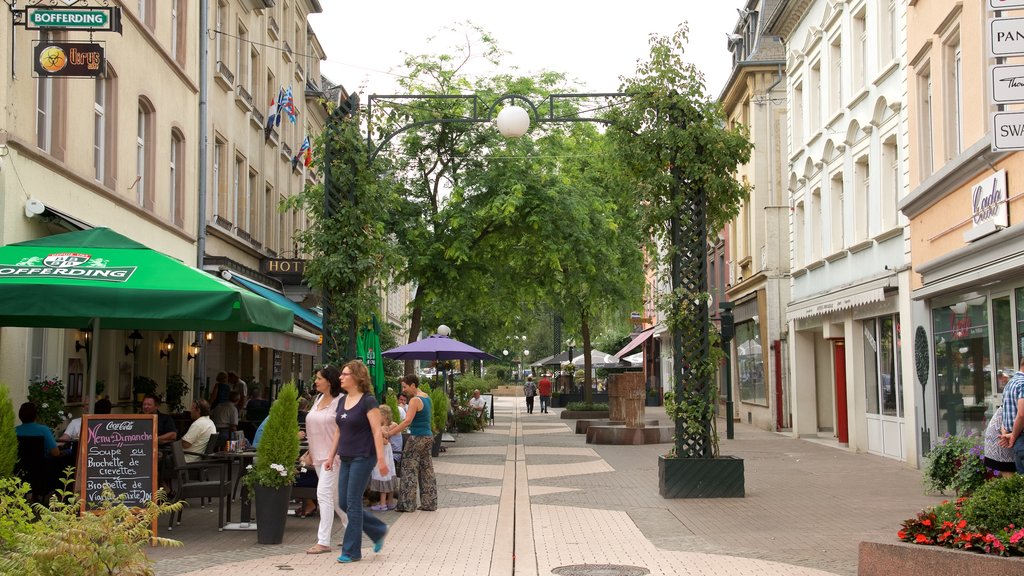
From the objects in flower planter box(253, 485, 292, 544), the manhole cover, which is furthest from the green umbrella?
the manhole cover

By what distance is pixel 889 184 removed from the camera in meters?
20.3

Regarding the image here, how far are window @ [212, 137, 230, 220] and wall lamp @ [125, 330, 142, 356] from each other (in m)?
5.02

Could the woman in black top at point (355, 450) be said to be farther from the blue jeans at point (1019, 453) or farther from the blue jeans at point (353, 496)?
the blue jeans at point (1019, 453)

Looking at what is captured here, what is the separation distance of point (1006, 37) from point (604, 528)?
6.30 meters

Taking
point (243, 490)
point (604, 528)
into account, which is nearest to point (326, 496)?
point (243, 490)

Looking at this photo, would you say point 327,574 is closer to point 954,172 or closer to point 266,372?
point 954,172

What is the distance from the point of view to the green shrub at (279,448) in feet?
34.7

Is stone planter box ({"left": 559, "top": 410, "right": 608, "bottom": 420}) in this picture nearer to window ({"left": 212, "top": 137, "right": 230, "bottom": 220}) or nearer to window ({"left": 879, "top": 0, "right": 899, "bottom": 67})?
window ({"left": 212, "top": 137, "right": 230, "bottom": 220})

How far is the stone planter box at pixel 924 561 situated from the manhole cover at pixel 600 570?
75.8 inches

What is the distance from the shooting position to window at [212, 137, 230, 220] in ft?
76.2

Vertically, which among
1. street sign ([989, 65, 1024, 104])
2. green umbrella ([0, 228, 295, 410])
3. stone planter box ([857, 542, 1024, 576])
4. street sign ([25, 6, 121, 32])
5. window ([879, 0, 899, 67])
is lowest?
stone planter box ([857, 542, 1024, 576])

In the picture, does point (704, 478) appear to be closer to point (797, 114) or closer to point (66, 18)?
point (66, 18)

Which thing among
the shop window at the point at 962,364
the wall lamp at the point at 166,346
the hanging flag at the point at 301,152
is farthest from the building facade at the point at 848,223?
the wall lamp at the point at 166,346

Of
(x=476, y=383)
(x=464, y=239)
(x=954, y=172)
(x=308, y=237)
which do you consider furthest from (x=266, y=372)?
Answer: (x=954, y=172)
